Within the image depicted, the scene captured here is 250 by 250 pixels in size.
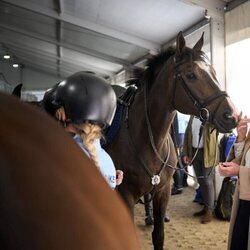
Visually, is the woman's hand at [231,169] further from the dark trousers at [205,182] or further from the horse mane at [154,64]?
the dark trousers at [205,182]

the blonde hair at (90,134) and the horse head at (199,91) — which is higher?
the horse head at (199,91)

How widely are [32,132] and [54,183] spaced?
5 centimetres

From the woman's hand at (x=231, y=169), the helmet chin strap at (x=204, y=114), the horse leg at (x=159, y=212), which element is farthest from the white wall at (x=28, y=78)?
the woman's hand at (x=231, y=169)

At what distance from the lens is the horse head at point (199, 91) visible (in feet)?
7.29

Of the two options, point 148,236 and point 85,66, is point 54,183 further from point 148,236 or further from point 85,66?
point 85,66

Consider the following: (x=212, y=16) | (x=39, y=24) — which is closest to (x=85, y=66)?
(x=39, y=24)

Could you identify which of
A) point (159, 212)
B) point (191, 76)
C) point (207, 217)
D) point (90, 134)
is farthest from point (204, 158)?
point (90, 134)

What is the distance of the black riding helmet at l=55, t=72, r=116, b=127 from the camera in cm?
155

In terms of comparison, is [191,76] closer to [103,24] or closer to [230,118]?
[230,118]

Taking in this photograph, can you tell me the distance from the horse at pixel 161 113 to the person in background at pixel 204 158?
5.88ft

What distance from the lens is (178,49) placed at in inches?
91.7

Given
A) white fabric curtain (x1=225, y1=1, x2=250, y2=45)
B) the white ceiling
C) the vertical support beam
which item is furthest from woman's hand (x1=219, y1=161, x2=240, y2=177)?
the white ceiling

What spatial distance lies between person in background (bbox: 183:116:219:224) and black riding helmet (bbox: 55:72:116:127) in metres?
2.61

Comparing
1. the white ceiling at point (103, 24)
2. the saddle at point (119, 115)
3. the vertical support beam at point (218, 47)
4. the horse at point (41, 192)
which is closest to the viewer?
the horse at point (41, 192)
